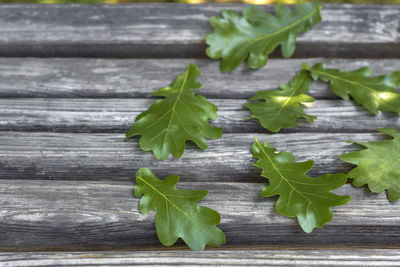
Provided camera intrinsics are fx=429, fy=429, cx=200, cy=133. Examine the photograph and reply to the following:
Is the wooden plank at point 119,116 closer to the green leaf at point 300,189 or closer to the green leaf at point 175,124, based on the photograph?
the green leaf at point 175,124

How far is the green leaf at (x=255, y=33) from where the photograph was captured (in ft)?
5.15

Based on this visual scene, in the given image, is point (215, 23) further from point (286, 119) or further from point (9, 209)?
point (9, 209)

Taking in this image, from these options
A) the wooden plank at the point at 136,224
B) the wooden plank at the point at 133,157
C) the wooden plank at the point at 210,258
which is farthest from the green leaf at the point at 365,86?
the wooden plank at the point at 210,258

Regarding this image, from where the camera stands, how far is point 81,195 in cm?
112

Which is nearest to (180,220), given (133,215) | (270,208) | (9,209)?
(133,215)

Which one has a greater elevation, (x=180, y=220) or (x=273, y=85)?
(x=273, y=85)

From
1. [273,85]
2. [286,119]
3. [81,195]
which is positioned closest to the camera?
[81,195]

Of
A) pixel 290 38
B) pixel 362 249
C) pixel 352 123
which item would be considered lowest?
pixel 362 249

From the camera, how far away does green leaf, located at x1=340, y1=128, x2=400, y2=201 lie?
111 cm

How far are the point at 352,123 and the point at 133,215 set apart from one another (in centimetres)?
75

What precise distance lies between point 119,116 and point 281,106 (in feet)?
1.68

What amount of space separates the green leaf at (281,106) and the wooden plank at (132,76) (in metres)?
0.08

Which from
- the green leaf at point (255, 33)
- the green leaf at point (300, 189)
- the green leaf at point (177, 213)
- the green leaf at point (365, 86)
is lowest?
the green leaf at point (177, 213)

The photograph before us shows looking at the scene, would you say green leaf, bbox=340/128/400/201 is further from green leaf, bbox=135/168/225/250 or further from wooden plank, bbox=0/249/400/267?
green leaf, bbox=135/168/225/250
